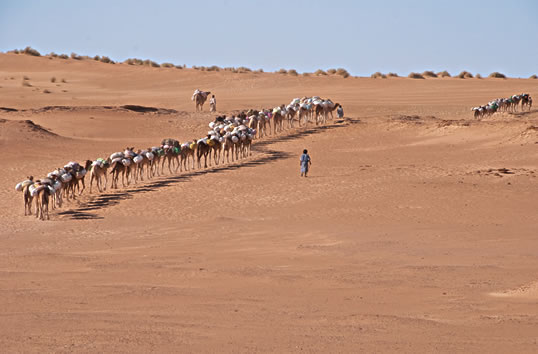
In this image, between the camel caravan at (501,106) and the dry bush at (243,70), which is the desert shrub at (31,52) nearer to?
the dry bush at (243,70)

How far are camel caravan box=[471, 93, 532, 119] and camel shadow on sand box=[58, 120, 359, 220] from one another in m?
9.55

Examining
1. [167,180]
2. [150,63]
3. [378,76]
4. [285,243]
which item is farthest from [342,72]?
[285,243]

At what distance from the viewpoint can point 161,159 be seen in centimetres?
3519

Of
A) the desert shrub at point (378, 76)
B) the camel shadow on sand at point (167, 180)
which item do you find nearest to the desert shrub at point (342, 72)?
the desert shrub at point (378, 76)

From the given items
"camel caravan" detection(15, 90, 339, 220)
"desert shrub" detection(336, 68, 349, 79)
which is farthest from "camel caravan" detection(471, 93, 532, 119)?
"desert shrub" detection(336, 68, 349, 79)

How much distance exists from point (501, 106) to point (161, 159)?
21.1 meters

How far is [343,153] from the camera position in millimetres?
35219

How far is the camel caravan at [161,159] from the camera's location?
23172 millimetres

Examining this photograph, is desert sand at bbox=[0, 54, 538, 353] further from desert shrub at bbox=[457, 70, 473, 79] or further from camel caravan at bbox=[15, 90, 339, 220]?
desert shrub at bbox=[457, 70, 473, 79]

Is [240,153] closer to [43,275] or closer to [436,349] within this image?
[43,275]

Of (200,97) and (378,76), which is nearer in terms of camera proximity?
(200,97)

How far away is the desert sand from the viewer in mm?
10367

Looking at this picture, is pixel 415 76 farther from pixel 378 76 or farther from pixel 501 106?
pixel 501 106

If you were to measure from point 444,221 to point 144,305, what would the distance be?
11.3 meters
